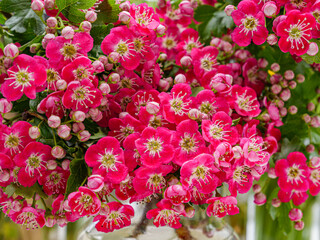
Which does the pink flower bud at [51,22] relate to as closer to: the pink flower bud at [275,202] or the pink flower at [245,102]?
the pink flower at [245,102]

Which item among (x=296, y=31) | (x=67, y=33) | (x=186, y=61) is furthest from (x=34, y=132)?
(x=296, y=31)

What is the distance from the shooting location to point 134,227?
24.7 inches

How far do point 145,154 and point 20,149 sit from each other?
6.5 inches

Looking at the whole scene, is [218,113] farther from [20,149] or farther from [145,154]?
[20,149]

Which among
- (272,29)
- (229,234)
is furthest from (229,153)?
(229,234)

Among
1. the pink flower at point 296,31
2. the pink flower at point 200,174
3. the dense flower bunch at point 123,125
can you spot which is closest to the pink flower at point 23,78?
the dense flower bunch at point 123,125

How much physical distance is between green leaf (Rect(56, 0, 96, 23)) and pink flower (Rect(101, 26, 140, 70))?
5 cm

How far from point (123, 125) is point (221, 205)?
0.17 m

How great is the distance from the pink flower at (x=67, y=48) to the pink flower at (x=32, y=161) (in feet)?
0.35

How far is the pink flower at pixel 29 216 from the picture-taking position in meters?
0.52

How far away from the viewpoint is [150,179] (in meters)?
0.48

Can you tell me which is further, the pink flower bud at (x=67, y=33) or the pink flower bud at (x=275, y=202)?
the pink flower bud at (x=275, y=202)

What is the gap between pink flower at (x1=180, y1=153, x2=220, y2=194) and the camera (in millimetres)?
448

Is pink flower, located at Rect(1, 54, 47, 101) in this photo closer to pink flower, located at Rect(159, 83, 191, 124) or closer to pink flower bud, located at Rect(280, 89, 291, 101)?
pink flower, located at Rect(159, 83, 191, 124)
